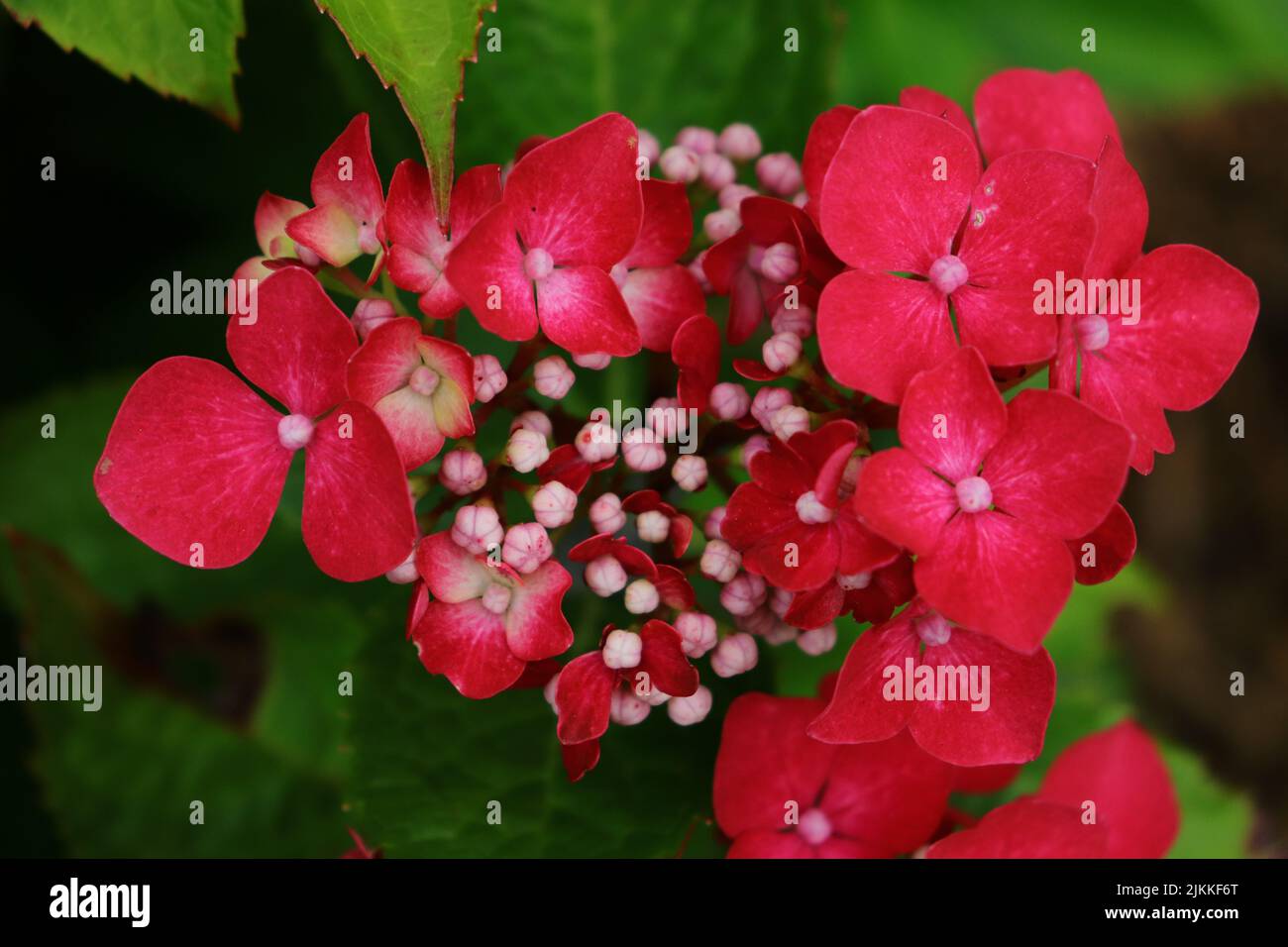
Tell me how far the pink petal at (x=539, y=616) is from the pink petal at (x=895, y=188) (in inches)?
12.1

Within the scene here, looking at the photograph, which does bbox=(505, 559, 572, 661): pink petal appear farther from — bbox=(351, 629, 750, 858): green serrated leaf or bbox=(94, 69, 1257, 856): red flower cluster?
bbox=(351, 629, 750, 858): green serrated leaf

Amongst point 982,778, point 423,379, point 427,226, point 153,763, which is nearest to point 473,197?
point 427,226

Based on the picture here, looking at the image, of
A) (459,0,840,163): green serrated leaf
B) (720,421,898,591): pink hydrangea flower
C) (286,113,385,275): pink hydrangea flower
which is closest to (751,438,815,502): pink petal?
(720,421,898,591): pink hydrangea flower

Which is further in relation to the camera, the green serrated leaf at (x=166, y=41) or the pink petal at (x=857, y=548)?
the green serrated leaf at (x=166, y=41)

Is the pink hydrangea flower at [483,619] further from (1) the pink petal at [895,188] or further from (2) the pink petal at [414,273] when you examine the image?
(1) the pink petal at [895,188]

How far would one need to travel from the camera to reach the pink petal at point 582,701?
87 cm

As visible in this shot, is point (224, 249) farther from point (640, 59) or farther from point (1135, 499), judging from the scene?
point (1135, 499)

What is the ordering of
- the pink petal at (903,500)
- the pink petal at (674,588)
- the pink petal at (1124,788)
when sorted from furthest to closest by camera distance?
1. the pink petal at (1124,788)
2. the pink petal at (674,588)
3. the pink petal at (903,500)

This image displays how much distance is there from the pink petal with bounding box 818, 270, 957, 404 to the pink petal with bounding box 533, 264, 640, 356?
14 centimetres

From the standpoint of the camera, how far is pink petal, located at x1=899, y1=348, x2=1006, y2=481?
0.80 m

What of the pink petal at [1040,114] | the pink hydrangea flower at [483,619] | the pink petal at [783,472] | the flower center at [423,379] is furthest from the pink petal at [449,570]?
the pink petal at [1040,114]

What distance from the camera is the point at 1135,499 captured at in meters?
2.25

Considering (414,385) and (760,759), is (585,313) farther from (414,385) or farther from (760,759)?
(760,759)
